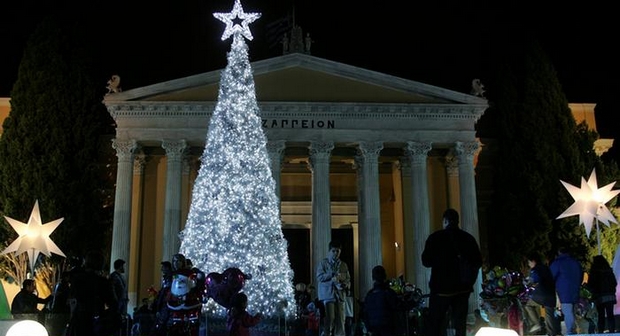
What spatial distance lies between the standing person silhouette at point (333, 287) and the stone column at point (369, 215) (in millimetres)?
11552

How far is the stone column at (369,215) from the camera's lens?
2456cm

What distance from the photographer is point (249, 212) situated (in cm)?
1465

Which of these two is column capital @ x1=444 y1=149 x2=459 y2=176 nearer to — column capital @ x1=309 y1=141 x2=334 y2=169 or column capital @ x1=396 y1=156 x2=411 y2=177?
column capital @ x1=396 y1=156 x2=411 y2=177

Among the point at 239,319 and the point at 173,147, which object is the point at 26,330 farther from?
the point at 173,147

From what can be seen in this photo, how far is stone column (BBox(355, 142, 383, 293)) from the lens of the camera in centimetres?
2456

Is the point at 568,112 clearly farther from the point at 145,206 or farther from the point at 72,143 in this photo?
the point at 72,143

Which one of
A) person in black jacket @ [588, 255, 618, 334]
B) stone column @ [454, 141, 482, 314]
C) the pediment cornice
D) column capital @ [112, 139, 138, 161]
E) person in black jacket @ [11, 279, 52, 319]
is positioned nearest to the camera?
person in black jacket @ [588, 255, 618, 334]

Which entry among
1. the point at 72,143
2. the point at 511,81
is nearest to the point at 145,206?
the point at 72,143

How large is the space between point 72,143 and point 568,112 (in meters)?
21.2

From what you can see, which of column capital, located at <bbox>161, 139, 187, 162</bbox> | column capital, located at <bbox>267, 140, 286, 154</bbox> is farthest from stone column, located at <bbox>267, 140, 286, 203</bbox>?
column capital, located at <bbox>161, 139, 187, 162</bbox>

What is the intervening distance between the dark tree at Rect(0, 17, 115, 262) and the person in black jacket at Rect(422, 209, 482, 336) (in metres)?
20.7

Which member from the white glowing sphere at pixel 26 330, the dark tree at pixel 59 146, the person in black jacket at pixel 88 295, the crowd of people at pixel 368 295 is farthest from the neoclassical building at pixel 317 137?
the white glowing sphere at pixel 26 330

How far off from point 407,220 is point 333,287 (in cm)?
1583

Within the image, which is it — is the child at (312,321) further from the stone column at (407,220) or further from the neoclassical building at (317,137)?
the stone column at (407,220)
